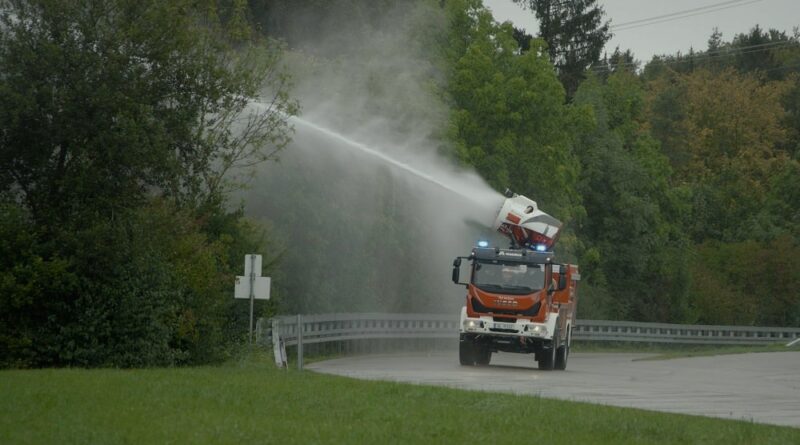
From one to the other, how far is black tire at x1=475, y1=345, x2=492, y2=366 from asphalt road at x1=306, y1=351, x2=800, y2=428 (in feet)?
1.10

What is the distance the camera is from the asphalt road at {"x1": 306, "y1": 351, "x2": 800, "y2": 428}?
21.0 meters

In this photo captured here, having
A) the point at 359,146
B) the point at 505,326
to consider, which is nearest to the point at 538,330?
the point at 505,326

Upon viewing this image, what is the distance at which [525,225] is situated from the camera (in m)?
32.0

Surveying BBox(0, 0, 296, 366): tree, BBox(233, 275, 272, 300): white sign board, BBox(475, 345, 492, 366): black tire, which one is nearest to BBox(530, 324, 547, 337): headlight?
BBox(475, 345, 492, 366): black tire

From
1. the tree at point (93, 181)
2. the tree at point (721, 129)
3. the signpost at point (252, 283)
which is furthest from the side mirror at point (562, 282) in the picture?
the tree at point (721, 129)

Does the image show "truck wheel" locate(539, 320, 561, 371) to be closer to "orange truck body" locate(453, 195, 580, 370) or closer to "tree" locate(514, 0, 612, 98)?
"orange truck body" locate(453, 195, 580, 370)

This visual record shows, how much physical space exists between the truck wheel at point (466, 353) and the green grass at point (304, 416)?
11.0 meters

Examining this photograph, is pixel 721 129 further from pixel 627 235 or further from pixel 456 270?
pixel 456 270

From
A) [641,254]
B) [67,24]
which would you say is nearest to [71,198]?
[67,24]

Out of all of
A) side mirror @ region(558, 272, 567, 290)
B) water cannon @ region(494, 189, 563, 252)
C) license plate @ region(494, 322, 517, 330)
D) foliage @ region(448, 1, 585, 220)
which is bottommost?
license plate @ region(494, 322, 517, 330)

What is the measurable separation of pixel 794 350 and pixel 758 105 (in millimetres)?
54272

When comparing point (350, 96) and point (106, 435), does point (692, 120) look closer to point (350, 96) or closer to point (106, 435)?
point (350, 96)

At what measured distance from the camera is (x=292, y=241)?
41812 mm

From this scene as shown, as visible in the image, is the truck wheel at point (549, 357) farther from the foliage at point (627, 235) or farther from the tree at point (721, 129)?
the tree at point (721, 129)
